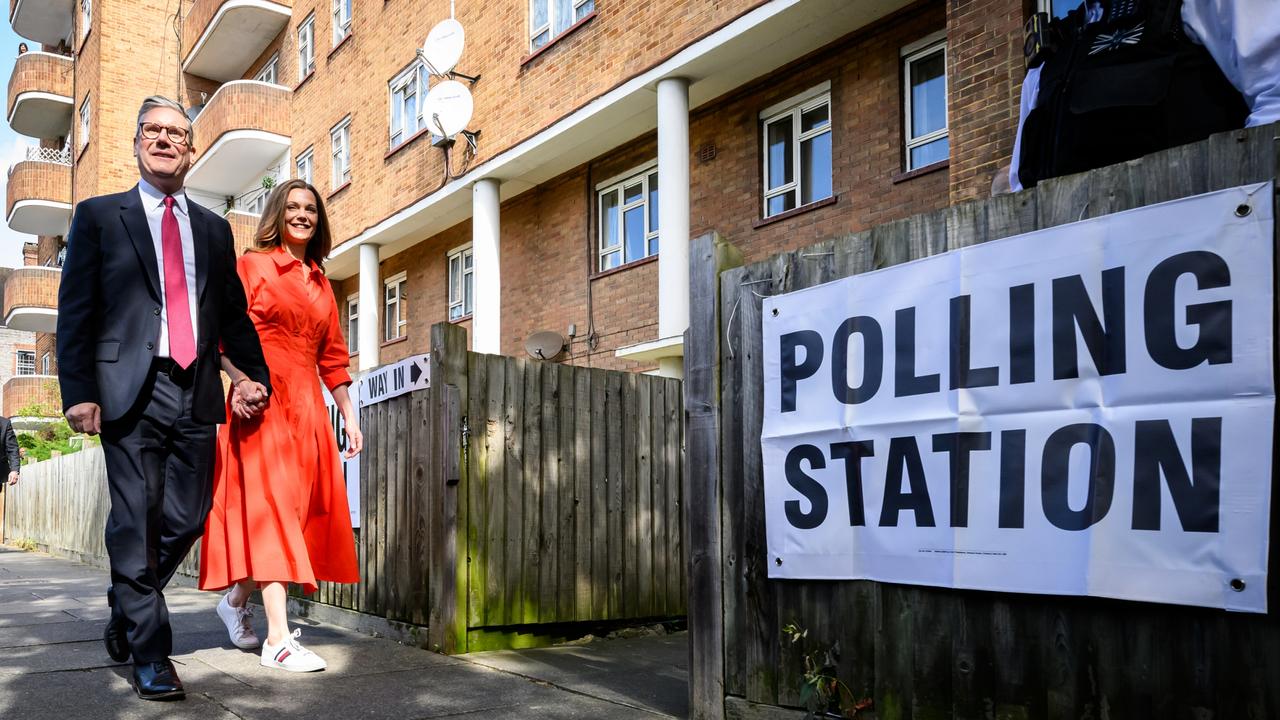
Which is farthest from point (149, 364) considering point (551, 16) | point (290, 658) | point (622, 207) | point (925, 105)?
point (551, 16)

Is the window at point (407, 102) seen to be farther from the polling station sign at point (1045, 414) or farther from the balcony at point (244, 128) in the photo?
the polling station sign at point (1045, 414)

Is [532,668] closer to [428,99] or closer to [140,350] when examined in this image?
[140,350]

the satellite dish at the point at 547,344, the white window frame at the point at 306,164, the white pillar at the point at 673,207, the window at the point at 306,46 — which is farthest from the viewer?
the window at the point at 306,46

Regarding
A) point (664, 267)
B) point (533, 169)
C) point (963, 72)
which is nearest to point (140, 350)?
point (963, 72)

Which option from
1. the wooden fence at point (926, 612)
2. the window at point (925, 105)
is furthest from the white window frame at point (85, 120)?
the wooden fence at point (926, 612)

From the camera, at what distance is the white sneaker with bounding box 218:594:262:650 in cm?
553

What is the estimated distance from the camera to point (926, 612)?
→ 11.2 ft

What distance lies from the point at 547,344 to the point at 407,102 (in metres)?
6.06

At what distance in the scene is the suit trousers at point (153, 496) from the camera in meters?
4.37

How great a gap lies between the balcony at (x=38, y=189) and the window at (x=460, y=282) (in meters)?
23.5

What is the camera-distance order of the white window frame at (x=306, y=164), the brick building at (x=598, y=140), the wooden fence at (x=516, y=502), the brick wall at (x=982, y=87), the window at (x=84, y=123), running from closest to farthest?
the wooden fence at (x=516, y=502) < the brick wall at (x=982, y=87) < the brick building at (x=598, y=140) < the white window frame at (x=306, y=164) < the window at (x=84, y=123)

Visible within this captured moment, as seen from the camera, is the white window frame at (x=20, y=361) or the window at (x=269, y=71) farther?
the white window frame at (x=20, y=361)

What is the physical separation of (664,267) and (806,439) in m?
8.20

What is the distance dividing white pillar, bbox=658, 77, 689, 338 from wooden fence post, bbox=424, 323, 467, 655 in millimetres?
5936
